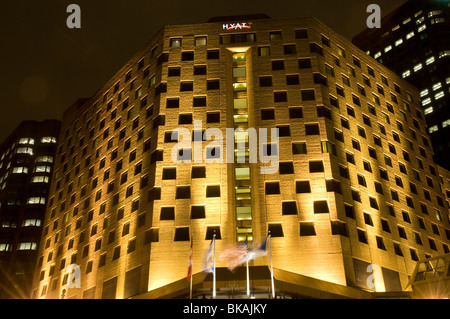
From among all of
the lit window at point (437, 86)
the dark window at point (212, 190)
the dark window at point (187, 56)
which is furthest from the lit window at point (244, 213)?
the lit window at point (437, 86)

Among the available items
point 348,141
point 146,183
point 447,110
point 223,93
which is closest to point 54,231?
point 146,183

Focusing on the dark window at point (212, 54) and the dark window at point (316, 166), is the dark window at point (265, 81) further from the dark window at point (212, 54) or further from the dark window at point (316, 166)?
the dark window at point (316, 166)

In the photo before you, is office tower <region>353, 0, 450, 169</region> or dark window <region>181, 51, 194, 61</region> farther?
office tower <region>353, 0, 450, 169</region>

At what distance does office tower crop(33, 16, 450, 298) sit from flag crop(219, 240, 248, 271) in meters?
0.46

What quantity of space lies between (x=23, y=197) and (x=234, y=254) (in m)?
82.6

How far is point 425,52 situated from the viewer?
116 m

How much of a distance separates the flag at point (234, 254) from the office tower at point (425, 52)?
70.5 metres

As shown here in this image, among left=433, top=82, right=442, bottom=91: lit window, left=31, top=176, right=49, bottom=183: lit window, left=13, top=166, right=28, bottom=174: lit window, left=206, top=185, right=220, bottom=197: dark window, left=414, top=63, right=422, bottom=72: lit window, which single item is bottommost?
left=206, top=185, right=220, bottom=197: dark window

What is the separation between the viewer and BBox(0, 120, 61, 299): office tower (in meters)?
100

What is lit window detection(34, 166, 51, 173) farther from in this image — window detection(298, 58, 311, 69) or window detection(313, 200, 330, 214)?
window detection(313, 200, 330, 214)

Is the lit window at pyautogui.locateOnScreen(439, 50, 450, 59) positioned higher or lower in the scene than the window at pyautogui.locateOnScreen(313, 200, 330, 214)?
higher

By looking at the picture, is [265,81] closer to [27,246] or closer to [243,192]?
[243,192]

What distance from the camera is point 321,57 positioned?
56.8 m

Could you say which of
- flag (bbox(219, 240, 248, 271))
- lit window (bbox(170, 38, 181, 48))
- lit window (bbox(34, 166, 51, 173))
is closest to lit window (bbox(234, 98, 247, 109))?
lit window (bbox(170, 38, 181, 48))
